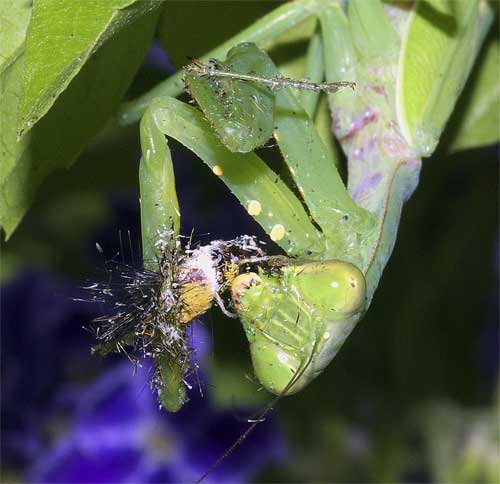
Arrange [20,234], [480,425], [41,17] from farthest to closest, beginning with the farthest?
[480,425] → [20,234] → [41,17]

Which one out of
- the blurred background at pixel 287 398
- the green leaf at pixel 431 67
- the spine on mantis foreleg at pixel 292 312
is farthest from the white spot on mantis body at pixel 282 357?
the blurred background at pixel 287 398

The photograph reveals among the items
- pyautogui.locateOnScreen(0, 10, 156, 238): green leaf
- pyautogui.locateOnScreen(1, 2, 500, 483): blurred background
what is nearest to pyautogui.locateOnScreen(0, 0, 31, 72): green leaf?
pyautogui.locateOnScreen(0, 10, 156, 238): green leaf

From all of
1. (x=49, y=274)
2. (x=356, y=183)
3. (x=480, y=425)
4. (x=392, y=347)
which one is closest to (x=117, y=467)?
(x=49, y=274)

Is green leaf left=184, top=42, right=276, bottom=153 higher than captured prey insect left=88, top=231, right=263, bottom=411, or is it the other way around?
green leaf left=184, top=42, right=276, bottom=153

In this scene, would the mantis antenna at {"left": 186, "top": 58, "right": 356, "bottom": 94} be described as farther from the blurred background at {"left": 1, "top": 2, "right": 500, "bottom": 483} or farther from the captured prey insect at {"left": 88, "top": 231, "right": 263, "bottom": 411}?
the blurred background at {"left": 1, "top": 2, "right": 500, "bottom": 483}

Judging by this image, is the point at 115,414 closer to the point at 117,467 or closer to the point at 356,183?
the point at 117,467

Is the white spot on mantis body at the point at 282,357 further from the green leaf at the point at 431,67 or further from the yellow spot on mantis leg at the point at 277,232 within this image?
the green leaf at the point at 431,67
